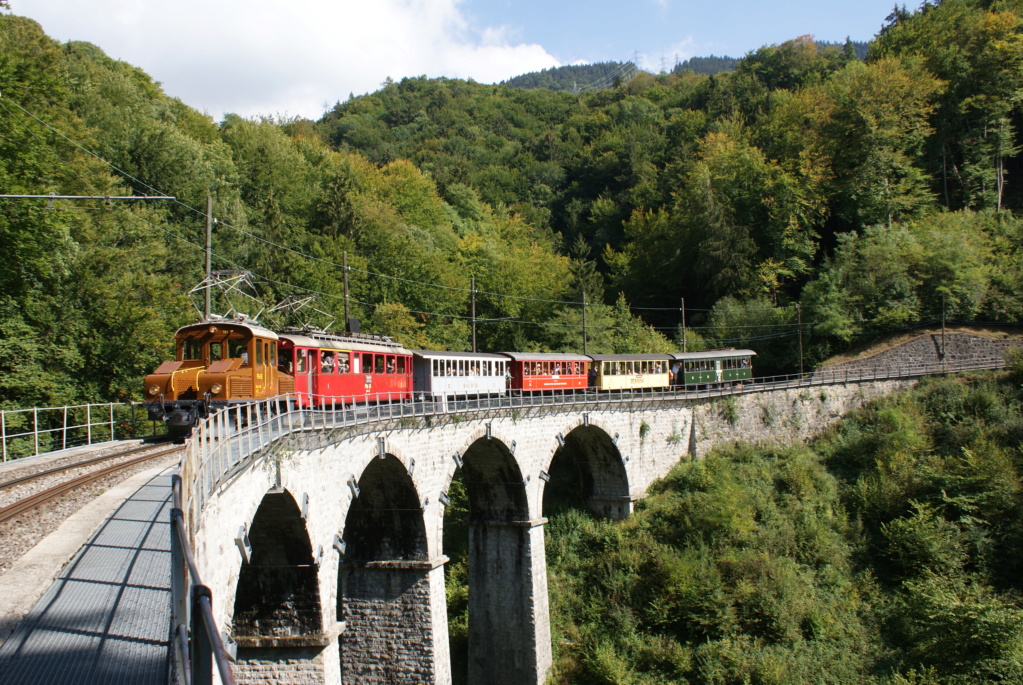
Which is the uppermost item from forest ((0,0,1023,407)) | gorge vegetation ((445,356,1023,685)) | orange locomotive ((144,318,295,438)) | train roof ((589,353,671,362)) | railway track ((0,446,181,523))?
forest ((0,0,1023,407))

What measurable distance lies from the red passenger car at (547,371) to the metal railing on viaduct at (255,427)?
9.49 ft

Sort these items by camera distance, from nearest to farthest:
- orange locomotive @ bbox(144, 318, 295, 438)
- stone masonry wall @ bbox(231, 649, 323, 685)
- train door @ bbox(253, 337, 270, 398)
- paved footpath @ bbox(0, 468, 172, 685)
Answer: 1. paved footpath @ bbox(0, 468, 172, 685)
2. stone masonry wall @ bbox(231, 649, 323, 685)
3. orange locomotive @ bbox(144, 318, 295, 438)
4. train door @ bbox(253, 337, 270, 398)

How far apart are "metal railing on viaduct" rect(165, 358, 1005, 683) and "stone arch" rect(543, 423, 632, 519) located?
1.79 m

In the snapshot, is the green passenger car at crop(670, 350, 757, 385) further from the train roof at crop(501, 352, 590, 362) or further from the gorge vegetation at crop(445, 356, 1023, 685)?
the train roof at crop(501, 352, 590, 362)

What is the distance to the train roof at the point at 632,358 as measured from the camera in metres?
35.8

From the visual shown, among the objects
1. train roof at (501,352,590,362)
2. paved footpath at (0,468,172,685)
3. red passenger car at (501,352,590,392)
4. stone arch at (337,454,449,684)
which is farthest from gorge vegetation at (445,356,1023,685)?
paved footpath at (0,468,172,685)

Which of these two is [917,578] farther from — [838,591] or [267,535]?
[267,535]

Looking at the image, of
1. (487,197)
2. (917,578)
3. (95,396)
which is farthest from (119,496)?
(487,197)

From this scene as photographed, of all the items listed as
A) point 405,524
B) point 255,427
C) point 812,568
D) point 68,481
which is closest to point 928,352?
point 812,568

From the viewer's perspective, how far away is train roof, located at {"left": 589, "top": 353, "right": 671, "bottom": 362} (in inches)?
1411

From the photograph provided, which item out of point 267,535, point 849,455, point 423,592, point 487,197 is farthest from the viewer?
point 487,197

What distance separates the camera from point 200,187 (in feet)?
140

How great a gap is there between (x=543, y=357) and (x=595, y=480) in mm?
5601

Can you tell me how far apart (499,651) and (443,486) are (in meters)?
8.01
